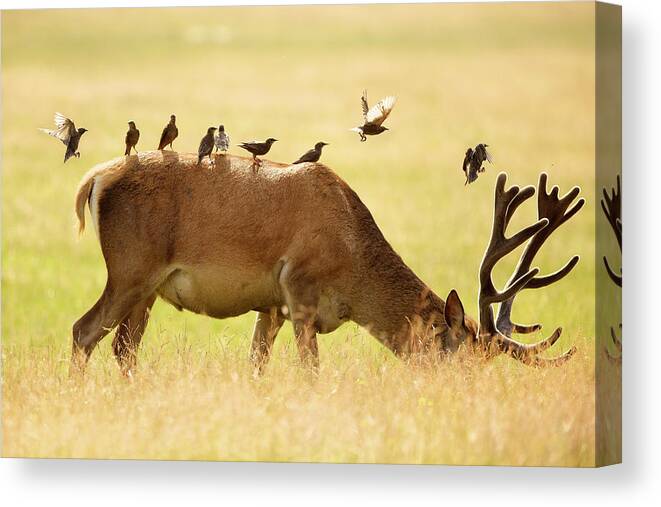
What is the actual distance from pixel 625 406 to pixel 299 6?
2.77 metres

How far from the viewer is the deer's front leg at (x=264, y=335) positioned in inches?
476

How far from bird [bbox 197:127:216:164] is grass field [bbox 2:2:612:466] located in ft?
0.39

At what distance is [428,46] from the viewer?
12.1 m

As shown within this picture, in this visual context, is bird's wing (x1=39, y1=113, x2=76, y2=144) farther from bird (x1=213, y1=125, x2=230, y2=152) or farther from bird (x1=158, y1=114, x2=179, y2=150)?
bird (x1=213, y1=125, x2=230, y2=152)

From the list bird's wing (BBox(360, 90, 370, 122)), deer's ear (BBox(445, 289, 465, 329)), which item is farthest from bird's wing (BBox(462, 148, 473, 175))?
deer's ear (BBox(445, 289, 465, 329))

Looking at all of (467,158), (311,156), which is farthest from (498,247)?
(311,156)

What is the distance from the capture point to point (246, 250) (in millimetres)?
12133

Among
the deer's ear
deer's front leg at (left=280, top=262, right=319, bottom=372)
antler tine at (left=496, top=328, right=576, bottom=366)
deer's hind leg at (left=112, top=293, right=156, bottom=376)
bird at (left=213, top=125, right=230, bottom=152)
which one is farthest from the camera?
deer's hind leg at (left=112, top=293, right=156, bottom=376)

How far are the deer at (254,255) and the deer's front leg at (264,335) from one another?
0.05 feet

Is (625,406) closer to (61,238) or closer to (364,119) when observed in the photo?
(364,119)

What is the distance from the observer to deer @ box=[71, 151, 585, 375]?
1205cm

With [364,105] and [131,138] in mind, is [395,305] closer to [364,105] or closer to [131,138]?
[364,105]

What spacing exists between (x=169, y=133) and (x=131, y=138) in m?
0.22

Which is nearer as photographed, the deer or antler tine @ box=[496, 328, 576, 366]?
antler tine @ box=[496, 328, 576, 366]
